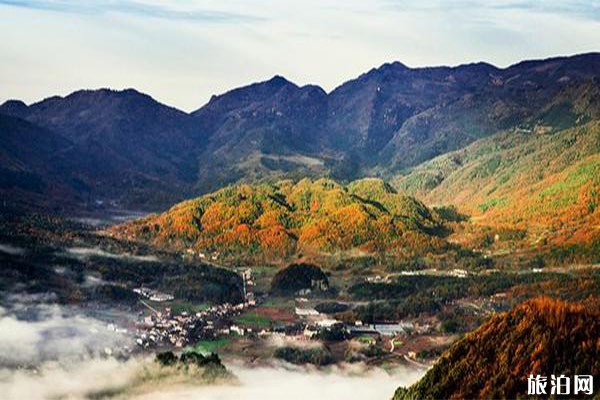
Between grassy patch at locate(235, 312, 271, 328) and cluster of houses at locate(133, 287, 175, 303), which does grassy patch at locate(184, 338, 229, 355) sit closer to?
grassy patch at locate(235, 312, 271, 328)

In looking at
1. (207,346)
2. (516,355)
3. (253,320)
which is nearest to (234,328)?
(253,320)

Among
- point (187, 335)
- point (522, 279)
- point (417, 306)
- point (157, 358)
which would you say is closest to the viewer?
point (157, 358)

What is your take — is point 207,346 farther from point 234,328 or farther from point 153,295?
point 153,295

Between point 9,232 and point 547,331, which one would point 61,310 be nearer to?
point 9,232

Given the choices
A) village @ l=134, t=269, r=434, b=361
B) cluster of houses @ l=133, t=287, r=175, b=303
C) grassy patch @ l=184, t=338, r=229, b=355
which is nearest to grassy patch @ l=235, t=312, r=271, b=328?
village @ l=134, t=269, r=434, b=361

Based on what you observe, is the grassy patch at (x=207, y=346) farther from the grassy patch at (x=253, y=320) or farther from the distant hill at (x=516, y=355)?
the distant hill at (x=516, y=355)

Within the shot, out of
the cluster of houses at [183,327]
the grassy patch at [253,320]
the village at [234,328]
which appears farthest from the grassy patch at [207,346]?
the grassy patch at [253,320]

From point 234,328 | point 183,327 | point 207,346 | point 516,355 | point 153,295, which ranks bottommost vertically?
point 207,346

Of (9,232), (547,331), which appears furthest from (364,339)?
(9,232)
